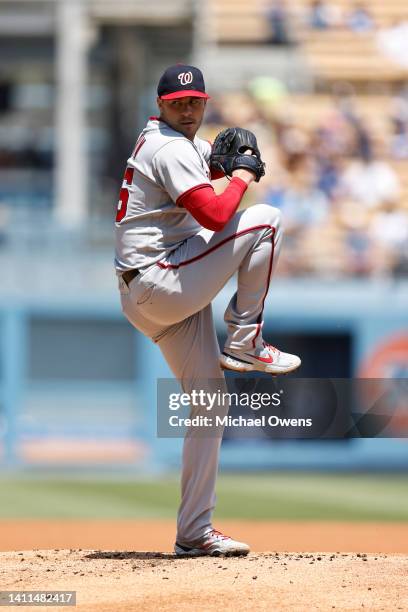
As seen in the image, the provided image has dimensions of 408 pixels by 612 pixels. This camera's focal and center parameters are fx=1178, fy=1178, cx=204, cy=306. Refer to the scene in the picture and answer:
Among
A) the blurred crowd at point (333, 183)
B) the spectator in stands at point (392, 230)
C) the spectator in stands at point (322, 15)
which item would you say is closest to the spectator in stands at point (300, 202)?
the blurred crowd at point (333, 183)

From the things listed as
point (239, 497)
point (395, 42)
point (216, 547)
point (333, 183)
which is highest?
point (395, 42)

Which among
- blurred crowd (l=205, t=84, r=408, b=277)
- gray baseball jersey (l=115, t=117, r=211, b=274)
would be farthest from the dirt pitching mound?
blurred crowd (l=205, t=84, r=408, b=277)

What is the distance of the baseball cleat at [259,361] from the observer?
436 cm

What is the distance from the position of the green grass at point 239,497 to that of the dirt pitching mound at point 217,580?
14.4 feet

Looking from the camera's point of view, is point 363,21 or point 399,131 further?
point 363,21

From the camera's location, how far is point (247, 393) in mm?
4484

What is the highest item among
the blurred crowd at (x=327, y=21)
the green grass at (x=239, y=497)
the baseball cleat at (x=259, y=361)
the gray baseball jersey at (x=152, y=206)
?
the blurred crowd at (x=327, y=21)

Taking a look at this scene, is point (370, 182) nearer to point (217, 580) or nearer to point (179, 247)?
point (179, 247)

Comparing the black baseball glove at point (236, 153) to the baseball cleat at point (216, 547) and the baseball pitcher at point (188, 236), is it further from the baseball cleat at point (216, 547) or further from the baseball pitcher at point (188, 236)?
the baseball cleat at point (216, 547)

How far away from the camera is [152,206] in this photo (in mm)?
4387

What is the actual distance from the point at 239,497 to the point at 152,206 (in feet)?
21.9

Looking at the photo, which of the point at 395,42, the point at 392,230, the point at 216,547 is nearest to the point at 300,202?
the point at 392,230

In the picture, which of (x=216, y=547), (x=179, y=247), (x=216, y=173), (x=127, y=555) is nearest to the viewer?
(x=179, y=247)

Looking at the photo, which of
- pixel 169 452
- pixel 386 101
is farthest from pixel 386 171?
pixel 169 452
